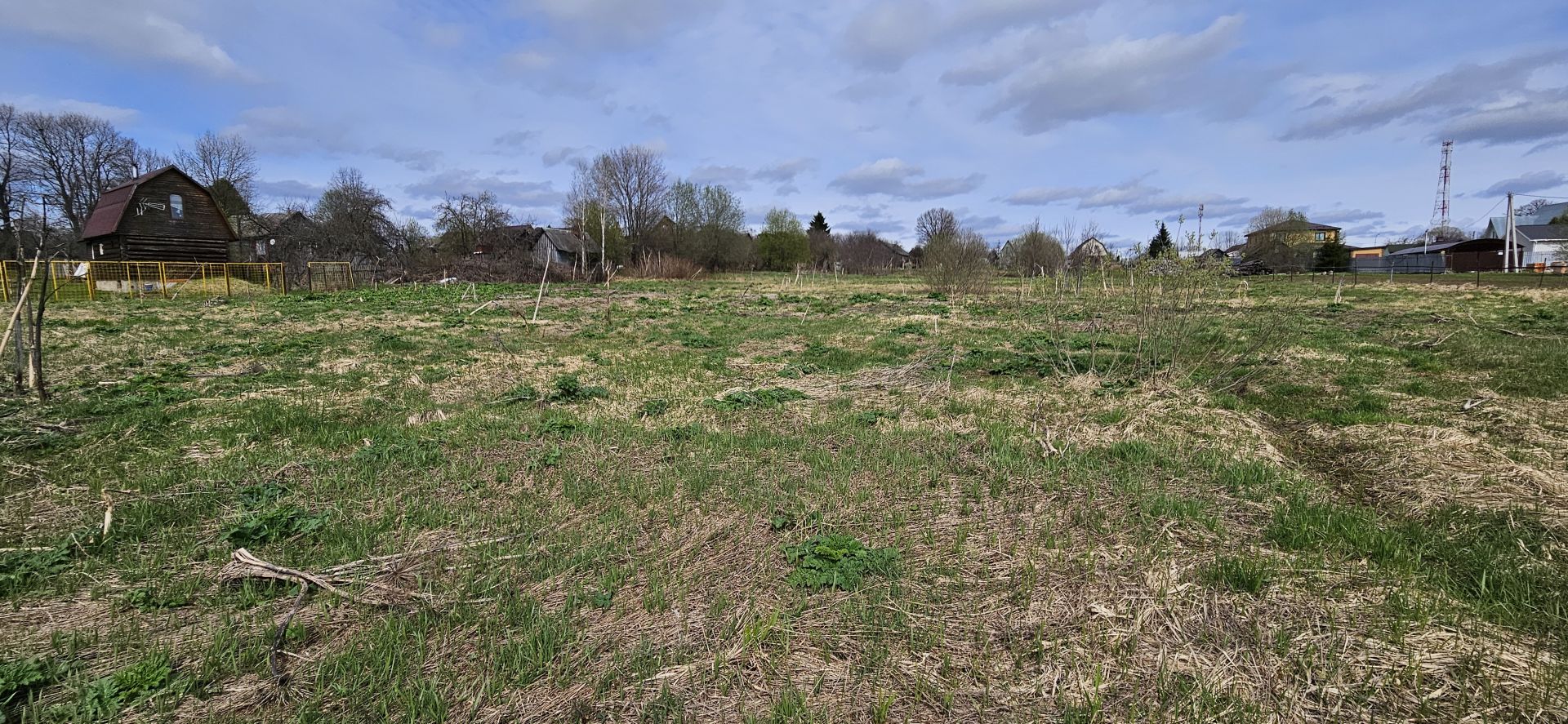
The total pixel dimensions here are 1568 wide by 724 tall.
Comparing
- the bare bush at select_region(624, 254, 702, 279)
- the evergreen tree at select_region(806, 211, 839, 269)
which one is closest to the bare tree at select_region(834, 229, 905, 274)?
the evergreen tree at select_region(806, 211, 839, 269)

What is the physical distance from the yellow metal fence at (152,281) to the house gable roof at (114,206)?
117 inches

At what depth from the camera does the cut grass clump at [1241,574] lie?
10.4 feet

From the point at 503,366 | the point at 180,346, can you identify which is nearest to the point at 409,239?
the point at 180,346

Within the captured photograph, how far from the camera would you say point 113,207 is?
31.1 metres

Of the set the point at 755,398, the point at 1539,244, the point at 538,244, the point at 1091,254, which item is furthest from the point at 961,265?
the point at 1539,244

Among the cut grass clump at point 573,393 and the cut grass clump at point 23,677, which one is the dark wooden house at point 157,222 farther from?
the cut grass clump at point 23,677

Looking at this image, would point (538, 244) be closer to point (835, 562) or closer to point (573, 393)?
point (573, 393)

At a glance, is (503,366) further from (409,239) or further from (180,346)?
(409,239)

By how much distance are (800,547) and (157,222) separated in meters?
42.7

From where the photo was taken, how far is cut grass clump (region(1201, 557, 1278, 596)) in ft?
10.4

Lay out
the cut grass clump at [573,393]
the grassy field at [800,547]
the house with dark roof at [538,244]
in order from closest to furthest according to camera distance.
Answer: the grassy field at [800,547], the cut grass clump at [573,393], the house with dark roof at [538,244]

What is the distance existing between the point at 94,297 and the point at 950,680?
3543 centimetres

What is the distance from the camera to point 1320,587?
315 centimetres

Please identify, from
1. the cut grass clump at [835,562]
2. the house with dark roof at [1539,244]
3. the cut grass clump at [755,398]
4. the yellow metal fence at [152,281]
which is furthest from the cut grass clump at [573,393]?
the house with dark roof at [1539,244]
